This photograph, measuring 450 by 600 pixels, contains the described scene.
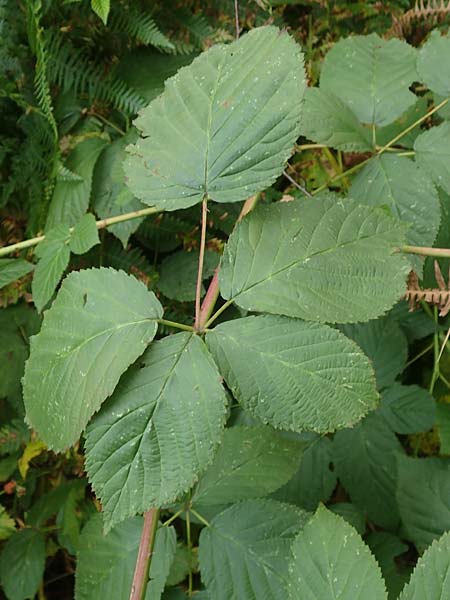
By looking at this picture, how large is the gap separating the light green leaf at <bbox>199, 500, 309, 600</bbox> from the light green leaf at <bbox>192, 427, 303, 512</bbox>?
0.13ft

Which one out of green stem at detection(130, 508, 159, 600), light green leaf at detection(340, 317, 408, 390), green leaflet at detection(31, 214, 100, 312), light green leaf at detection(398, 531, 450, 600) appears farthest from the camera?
light green leaf at detection(340, 317, 408, 390)

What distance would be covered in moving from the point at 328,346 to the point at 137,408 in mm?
285

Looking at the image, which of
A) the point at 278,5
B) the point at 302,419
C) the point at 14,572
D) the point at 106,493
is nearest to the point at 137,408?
the point at 106,493

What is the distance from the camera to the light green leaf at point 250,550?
0.99 m

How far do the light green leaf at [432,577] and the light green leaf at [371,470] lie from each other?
455mm

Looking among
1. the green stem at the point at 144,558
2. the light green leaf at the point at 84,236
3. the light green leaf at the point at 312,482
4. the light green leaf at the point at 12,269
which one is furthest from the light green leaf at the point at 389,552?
the light green leaf at the point at 12,269

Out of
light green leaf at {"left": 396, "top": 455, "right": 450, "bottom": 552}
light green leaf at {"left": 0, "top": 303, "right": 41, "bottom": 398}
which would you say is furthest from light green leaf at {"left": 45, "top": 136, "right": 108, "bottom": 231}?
light green leaf at {"left": 396, "top": 455, "right": 450, "bottom": 552}

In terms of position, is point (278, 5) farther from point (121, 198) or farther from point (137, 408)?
point (137, 408)

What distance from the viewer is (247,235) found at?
90 centimetres

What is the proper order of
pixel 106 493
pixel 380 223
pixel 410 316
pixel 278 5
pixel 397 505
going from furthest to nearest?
pixel 278 5
pixel 410 316
pixel 397 505
pixel 380 223
pixel 106 493

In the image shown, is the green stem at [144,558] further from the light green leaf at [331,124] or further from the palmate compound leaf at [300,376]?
the light green leaf at [331,124]

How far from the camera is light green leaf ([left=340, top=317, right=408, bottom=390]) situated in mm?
1317

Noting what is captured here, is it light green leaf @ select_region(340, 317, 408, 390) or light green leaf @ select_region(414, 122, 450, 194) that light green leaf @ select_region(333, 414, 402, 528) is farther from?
light green leaf @ select_region(414, 122, 450, 194)

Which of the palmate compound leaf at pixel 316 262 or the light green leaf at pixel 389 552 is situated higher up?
the palmate compound leaf at pixel 316 262
